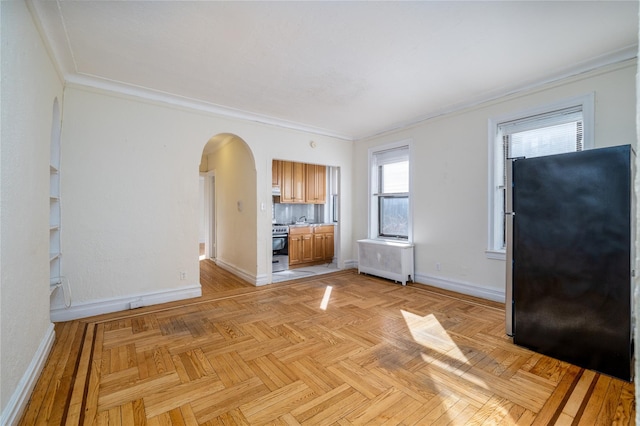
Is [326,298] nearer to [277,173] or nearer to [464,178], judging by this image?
[464,178]

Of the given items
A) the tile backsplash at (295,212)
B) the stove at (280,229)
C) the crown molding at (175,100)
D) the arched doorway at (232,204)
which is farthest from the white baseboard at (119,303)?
the tile backsplash at (295,212)

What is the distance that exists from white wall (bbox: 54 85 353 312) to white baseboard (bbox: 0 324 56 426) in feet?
3.14

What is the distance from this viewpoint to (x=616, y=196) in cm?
205

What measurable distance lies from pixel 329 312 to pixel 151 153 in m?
2.96

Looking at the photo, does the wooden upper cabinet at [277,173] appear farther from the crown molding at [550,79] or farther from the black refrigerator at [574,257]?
the black refrigerator at [574,257]

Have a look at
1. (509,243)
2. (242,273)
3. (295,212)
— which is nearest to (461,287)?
(509,243)

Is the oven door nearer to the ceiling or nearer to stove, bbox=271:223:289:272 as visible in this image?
stove, bbox=271:223:289:272

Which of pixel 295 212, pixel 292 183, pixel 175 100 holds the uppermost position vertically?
pixel 175 100

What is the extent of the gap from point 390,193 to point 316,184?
1798 mm

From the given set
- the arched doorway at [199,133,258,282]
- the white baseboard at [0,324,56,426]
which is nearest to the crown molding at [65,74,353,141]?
the arched doorway at [199,133,258,282]

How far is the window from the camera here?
4.97m

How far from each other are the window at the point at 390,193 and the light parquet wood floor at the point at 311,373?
196 cm

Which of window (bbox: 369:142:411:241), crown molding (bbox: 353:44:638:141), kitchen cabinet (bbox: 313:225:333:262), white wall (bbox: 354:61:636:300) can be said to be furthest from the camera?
Answer: kitchen cabinet (bbox: 313:225:333:262)

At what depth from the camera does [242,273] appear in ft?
16.3
